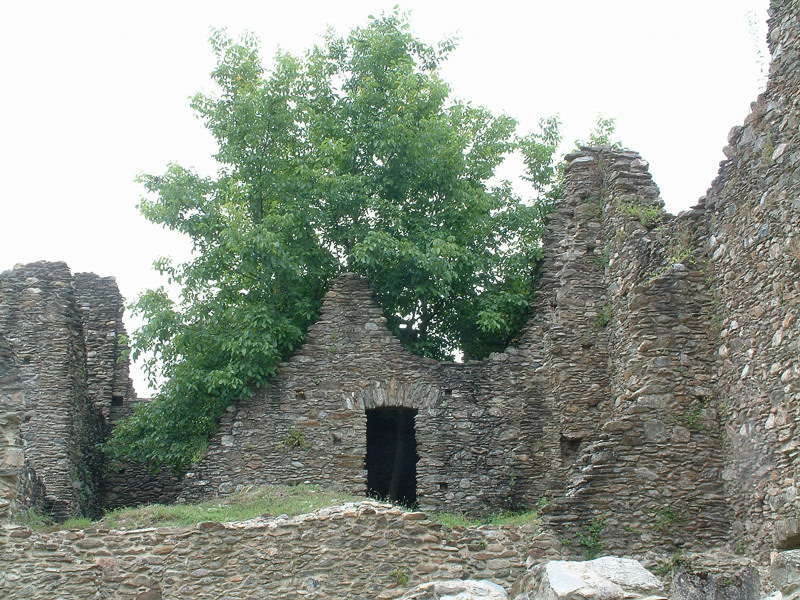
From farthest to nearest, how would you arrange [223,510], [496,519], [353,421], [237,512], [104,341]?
[104,341], [353,421], [496,519], [223,510], [237,512]

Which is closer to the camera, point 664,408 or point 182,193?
point 664,408

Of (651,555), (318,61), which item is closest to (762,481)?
(651,555)

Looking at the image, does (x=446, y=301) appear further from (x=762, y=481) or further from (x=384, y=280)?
(x=762, y=481)

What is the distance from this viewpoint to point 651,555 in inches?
407

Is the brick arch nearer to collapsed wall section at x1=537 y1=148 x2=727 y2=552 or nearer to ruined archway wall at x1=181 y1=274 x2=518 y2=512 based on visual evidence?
ruined archway wall at x1=181 y1=274 x2=518 y2=512

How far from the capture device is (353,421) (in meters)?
14.8

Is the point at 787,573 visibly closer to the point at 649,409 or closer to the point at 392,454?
the point at 649,409

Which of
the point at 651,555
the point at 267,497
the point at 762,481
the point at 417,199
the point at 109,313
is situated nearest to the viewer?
the point at 762,481

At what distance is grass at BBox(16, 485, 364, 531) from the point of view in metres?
11.5

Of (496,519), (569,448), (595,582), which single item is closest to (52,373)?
(496,519)

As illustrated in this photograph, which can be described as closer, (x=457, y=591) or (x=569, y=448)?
(x=457, y=591)

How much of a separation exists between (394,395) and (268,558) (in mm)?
4551

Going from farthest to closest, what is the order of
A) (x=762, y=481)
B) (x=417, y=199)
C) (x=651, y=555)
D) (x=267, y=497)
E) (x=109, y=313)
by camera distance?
(x=109, y=313)
(x=417, y=199)
(x=267, y=497)
(x=651, y=555)
(x=762, y=481)

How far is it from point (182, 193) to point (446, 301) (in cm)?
470
